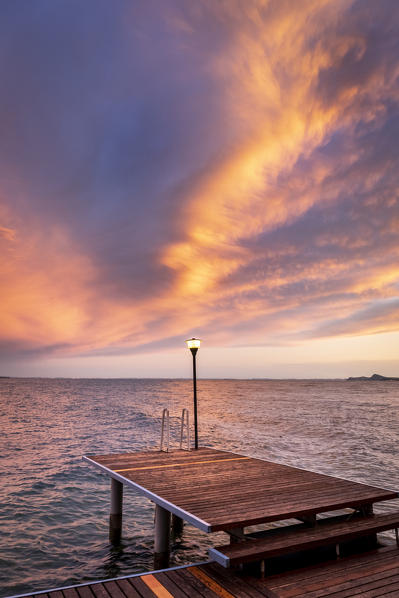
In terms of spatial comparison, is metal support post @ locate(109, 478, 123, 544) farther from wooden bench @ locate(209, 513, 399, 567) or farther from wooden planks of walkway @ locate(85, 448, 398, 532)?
wooden bench @ locate(209, 513, 399, 567)

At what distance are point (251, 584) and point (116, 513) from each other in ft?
23.9

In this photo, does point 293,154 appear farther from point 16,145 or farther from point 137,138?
point 16,145

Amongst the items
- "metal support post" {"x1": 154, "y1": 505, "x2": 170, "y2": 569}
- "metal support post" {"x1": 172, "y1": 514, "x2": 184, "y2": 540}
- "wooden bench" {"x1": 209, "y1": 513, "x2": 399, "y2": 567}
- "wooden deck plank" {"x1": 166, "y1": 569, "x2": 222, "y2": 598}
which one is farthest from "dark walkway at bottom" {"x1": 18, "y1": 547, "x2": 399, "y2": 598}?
"metal support post" {"x1": 172, "y1": 514, "x2": 184, "y2": 540}

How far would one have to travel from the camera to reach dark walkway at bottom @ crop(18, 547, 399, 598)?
4.74 metres

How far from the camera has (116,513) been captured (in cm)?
1110

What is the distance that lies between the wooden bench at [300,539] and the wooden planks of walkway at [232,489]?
0.27 meters

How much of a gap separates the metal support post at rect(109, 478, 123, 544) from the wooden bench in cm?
607

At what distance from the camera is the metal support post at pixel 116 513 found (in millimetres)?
10930

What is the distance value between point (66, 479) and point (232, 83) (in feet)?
69.6

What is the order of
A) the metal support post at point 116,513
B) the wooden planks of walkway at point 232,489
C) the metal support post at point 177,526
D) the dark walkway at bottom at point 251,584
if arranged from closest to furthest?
the dark walkway at bottom at point 251,584 → the wooden planks of walkway at point 232,489 → the metal support post at point 116,513 → the metal support post at point 177,526

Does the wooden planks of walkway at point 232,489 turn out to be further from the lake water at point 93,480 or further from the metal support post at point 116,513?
the lake water at point 93,480

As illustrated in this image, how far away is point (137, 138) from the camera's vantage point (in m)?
25.5

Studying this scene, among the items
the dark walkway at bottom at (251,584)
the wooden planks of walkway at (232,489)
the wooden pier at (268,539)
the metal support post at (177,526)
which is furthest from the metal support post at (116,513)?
the dark walkway at bottom at (251,584)

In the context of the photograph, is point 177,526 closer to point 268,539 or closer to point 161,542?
point 161,542
